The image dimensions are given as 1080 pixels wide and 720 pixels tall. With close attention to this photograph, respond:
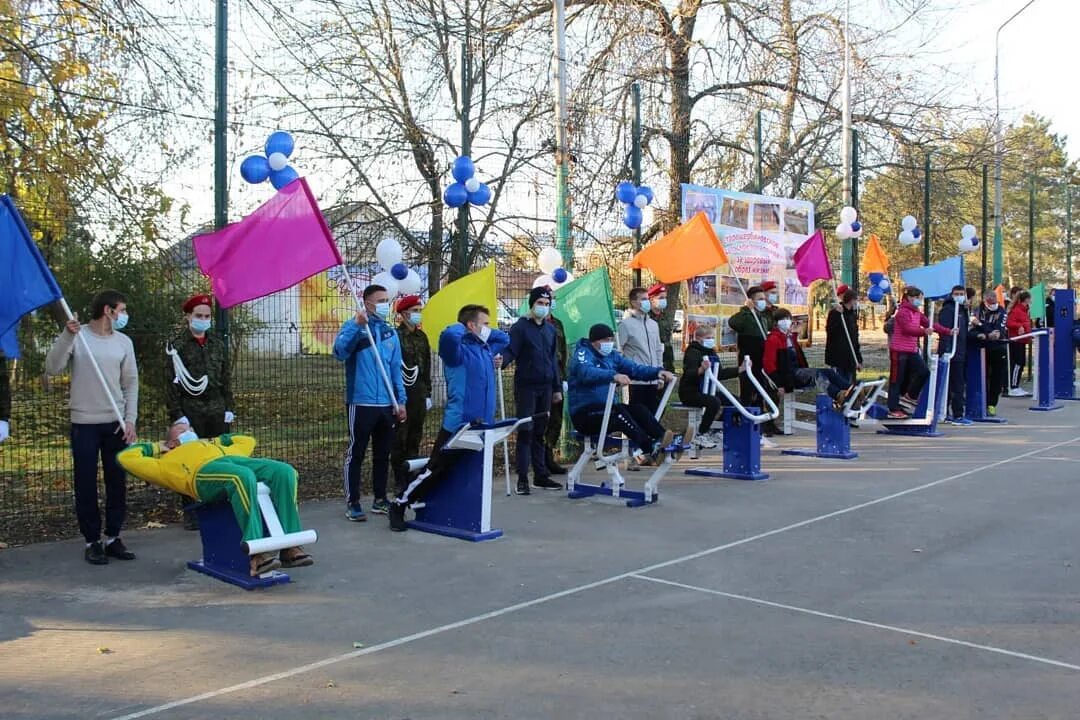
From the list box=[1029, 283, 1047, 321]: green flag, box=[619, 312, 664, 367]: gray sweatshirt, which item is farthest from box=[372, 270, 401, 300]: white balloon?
box=[1029, 283, 1047, 321]: green flag

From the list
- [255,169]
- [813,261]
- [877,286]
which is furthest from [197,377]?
[877,286]

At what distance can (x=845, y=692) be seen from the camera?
15.0 feet

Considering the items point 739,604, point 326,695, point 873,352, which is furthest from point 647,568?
point 873,352

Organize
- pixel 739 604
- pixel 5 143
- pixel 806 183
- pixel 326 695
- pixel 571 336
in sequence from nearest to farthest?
pixel 326 695 < pixel 739 604 < pixel 5 143 < pixel 571 336 < pixel 806 183

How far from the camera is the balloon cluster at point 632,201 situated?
12.4 meters

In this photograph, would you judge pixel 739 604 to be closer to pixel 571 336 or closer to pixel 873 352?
pixel 571 336

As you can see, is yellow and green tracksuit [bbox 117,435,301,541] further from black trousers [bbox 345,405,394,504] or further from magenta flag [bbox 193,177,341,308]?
black trousers [bbox 345,405,394,504]

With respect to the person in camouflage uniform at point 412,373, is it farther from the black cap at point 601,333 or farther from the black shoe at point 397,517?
the black cap at point 601,333

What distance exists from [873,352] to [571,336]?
28.3 m

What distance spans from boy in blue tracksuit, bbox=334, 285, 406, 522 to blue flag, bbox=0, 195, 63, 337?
7.56 ft

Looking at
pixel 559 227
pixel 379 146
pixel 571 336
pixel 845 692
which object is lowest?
pixel 845 692

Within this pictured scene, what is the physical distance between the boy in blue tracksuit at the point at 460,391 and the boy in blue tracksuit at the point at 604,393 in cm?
120

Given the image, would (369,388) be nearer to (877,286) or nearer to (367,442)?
(367,442)

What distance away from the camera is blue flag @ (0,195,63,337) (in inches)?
259
